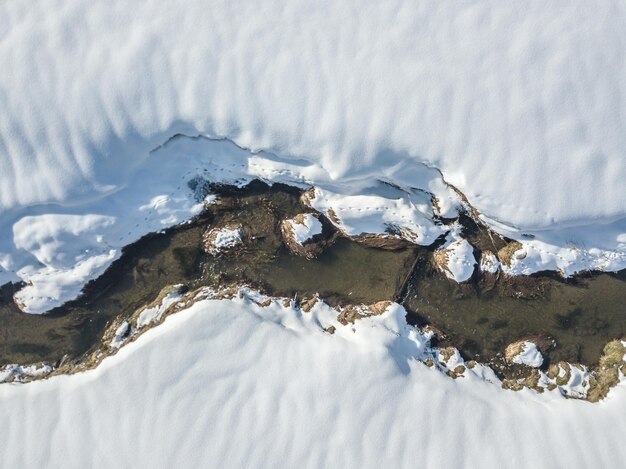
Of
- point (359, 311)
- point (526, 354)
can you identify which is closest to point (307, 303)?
point (359, 311)

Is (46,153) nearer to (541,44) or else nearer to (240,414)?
(240,414)

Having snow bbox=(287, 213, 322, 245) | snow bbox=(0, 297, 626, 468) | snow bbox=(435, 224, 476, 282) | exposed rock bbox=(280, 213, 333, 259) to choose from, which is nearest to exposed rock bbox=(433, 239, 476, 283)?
snow bbox=(435, 224, 476, 282)

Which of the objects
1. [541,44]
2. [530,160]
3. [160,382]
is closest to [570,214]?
[530,160]

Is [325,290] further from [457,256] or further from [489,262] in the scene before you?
[489,262]

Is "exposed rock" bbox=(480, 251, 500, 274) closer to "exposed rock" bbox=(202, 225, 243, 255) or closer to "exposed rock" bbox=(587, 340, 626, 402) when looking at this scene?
"exposed rock" bbox=(587, 340, 626, 402)

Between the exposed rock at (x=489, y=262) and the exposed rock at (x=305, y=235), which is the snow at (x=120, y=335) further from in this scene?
the exposed rock at (x=489, y=262)

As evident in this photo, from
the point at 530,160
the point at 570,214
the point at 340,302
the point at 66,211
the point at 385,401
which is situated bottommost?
the point at 385,401
